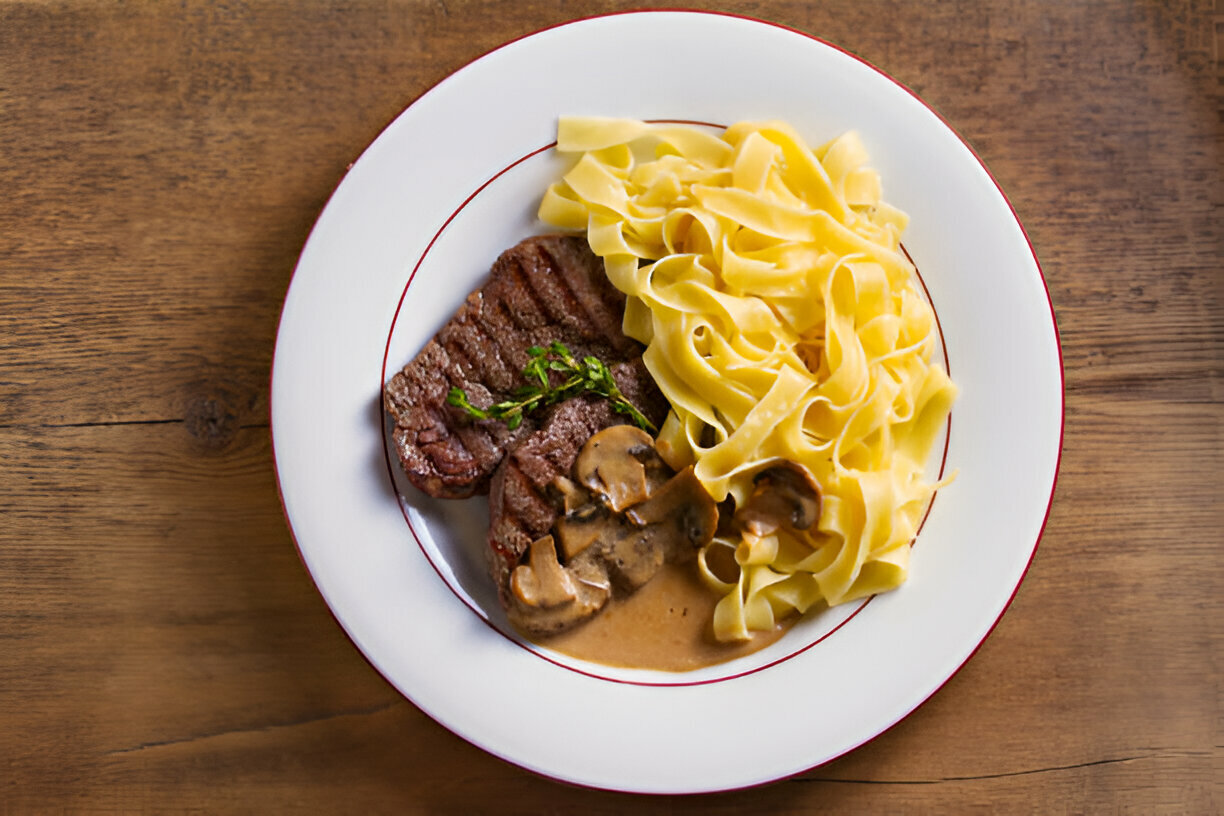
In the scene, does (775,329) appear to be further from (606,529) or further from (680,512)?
(606,529)

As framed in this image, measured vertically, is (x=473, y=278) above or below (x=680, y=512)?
above

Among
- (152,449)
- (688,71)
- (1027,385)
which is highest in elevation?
(688,71)

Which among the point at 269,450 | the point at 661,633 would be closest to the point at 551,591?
the point at 661,633

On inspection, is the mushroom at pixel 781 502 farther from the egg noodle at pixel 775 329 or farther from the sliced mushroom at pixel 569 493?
the sliced mushroom at pixel 569 493

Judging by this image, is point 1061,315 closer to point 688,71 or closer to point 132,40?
point 688,71

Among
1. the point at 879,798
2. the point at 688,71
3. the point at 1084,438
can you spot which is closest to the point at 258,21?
the point at 688,71

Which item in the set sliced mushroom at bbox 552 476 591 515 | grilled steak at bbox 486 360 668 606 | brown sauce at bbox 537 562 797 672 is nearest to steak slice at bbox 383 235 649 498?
grilled steak at bbox 486 360 668 606
